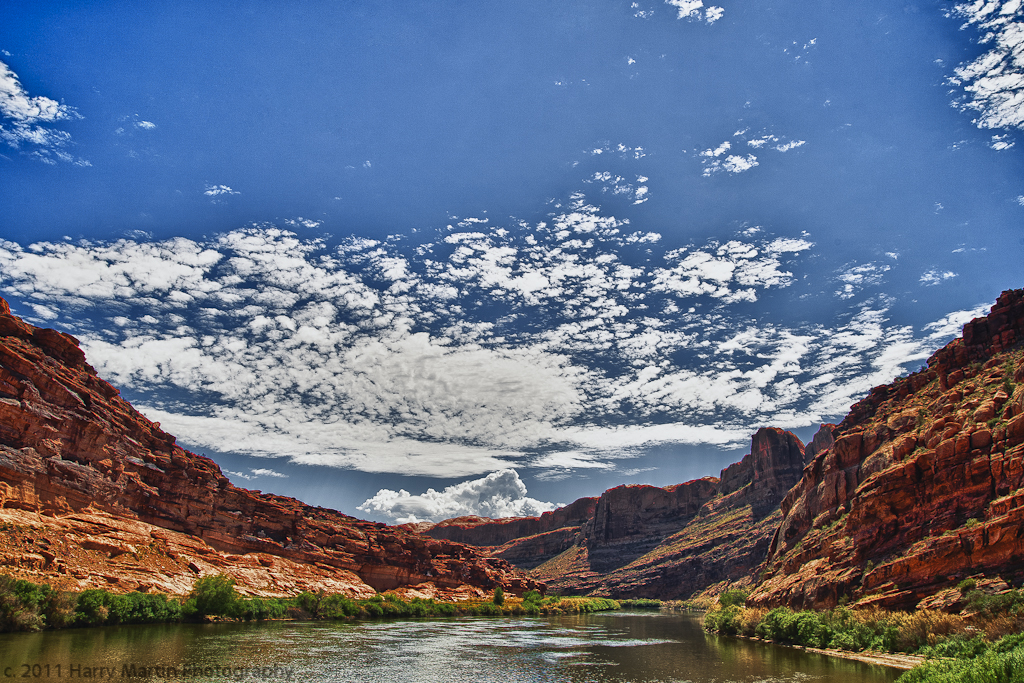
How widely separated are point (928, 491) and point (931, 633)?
14897mm

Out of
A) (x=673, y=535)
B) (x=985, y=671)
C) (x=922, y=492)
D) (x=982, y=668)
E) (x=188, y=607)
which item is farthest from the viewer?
(x=673, y=535)

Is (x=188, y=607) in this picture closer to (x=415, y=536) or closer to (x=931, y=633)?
(x=931, y=633)

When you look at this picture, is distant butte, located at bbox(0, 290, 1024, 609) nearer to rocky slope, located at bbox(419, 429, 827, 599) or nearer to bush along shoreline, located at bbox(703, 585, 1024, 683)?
bush along shoreline, located at bbox(703, 585, 1024, 683)

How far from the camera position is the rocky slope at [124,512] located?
151 feet

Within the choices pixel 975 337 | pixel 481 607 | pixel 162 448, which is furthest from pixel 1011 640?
pixel 162 448

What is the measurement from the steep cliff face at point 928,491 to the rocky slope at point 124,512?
5748cm

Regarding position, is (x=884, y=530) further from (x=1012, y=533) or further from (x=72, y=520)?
(x=72, y=520)

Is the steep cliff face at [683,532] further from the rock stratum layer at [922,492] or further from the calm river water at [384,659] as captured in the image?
the calm river water at [384,659]

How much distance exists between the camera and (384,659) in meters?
28.6

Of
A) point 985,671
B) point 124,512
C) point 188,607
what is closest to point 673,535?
point 124,512

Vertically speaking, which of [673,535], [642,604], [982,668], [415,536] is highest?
[982,668]

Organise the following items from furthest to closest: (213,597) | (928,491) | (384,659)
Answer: (213,597) < (928,491) < (384,659)

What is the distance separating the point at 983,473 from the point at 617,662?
24.9 m

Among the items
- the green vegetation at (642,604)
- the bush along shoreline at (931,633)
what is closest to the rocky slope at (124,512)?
the green vegetation at (642,604)
